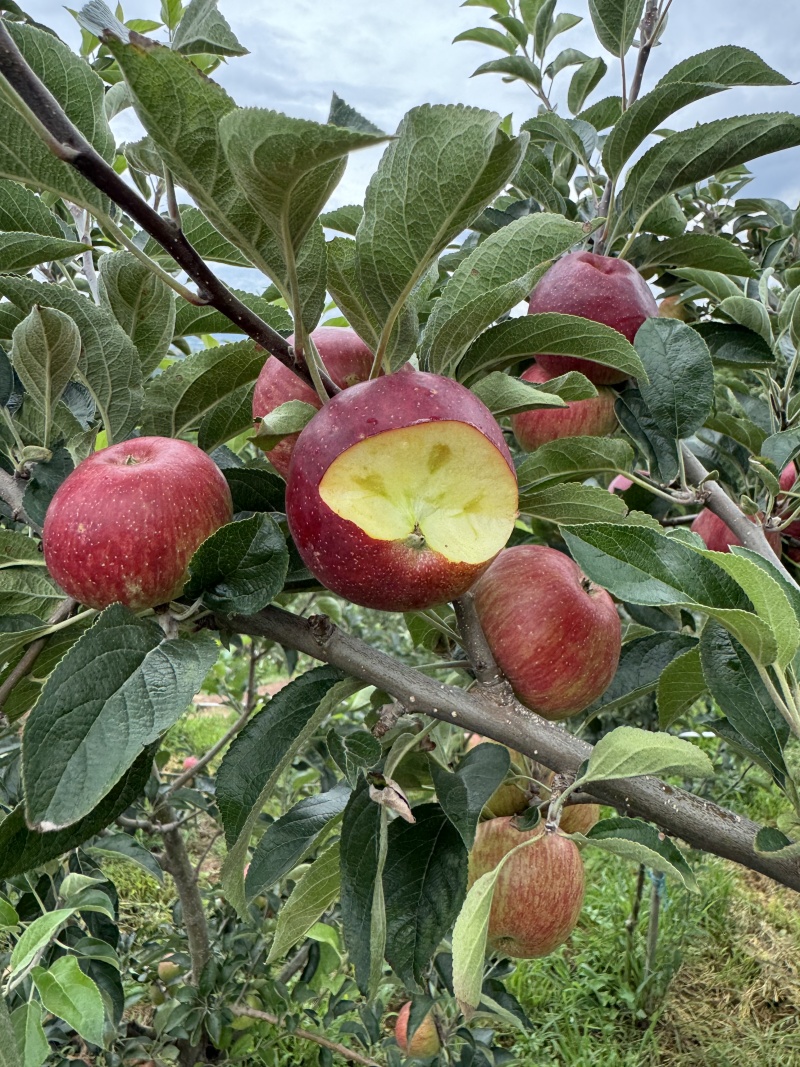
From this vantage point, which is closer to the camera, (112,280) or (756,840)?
(756,840)

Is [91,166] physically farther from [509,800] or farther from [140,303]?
[509,800]

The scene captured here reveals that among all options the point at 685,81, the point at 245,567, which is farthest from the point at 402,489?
the point at 685,81

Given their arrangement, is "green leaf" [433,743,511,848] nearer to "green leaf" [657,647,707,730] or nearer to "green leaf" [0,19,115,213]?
"green leaf" [657,647,707,730]

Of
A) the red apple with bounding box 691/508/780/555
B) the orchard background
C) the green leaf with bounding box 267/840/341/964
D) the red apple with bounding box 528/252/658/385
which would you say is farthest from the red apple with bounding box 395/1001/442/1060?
the red apple with bounding box 528/252/658/385

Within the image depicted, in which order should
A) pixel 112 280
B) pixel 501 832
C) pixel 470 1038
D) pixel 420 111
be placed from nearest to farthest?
pixel 420 111 < pixel 112 280 < pixel 501 832 < pixel 470 1038

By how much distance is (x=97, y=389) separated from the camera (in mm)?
746

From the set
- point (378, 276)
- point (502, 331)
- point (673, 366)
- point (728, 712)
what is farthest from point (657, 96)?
point (728, 712)

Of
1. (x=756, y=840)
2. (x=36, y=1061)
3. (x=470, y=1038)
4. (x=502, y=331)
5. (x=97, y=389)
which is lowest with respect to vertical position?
(x=470, y=1038)

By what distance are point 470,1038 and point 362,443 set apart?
1.26m

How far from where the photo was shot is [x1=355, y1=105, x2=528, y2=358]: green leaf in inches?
19.0

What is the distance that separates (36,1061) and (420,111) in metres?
0.71

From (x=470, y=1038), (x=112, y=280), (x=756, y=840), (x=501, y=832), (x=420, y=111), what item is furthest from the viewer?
(x=470, y=1038)

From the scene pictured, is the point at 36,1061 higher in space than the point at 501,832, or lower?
higher

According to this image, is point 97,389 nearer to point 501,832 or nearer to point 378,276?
point 378,276
